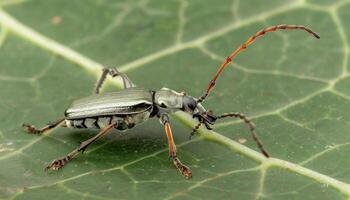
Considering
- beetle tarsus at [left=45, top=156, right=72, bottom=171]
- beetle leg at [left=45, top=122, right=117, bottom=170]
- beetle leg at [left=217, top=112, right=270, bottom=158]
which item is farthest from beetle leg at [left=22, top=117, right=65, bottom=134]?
beetle leg at [left=217, top=112, right=270, bottom=158]

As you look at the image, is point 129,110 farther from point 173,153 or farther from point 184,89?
point 184,89

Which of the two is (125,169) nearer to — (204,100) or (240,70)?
(204,100)

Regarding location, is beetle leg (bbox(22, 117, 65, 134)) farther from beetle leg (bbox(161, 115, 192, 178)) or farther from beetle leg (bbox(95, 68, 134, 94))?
beetle leg (bbox(161, 115, 192, 178))

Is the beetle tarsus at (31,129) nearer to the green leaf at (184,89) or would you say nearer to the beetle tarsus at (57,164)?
the green leaf at (184,89)

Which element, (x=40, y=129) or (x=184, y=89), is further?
(x=184, y=89)

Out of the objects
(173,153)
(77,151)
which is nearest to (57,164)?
(77,151)
